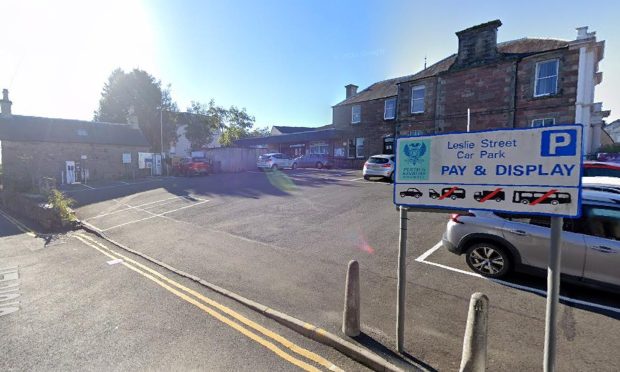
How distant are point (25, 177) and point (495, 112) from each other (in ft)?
114

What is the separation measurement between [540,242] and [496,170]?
3.00 meters

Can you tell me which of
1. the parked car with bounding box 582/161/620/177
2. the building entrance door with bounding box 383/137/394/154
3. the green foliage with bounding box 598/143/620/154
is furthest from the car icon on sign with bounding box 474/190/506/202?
the building entrance door with bounding box 383/137/394/154

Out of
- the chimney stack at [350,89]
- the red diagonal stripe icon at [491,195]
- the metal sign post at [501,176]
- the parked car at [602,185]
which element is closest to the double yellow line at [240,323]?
the metal sign post at [501,176]

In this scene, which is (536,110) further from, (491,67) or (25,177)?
(25,177)

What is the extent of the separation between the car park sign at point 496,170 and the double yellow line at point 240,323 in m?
2.12

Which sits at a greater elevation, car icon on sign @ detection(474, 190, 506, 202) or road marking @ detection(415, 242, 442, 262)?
car icon on sign @ detection(474, 190, 506, 202)

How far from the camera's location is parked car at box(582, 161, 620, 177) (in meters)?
8.75

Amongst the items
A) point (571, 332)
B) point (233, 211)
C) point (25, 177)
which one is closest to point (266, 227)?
point (233, 211)

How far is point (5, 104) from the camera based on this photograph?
86.6 feet

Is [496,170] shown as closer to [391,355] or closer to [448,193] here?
[448,193]

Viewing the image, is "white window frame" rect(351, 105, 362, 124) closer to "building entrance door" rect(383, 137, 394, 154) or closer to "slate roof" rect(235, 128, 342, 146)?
"slate roof" rect(235, 128, 342, 146)

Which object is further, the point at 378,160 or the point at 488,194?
the point at 378,160

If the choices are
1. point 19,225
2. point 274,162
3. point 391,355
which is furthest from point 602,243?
point 274,162

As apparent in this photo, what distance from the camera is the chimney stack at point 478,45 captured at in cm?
1950
